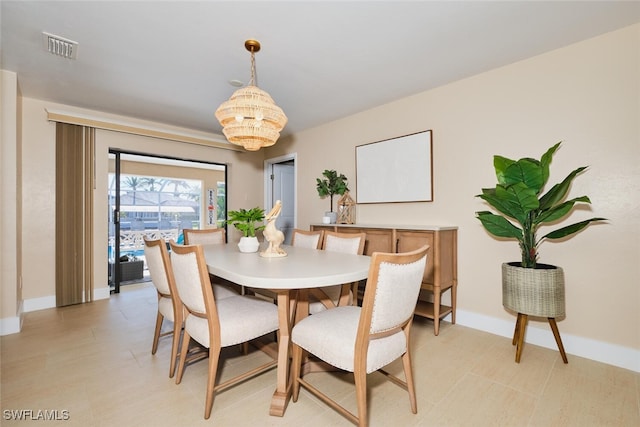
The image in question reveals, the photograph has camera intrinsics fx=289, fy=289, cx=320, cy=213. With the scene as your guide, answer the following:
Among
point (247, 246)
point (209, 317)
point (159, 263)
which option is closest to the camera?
point (209, 317)

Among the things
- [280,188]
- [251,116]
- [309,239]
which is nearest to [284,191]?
[280,188]

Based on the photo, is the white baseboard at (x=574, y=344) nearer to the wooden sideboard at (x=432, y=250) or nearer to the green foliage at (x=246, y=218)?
the wooden sideboard at (x=432, y=250)

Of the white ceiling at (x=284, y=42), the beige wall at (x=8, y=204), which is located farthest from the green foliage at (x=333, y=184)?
the beige wall at (x=8, y=204)

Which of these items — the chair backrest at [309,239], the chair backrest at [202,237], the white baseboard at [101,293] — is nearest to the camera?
the chair backrest at [309,239]

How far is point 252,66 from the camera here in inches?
98.5

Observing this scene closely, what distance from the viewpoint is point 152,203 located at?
21.1ft

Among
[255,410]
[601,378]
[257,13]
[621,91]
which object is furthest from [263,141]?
[601,378]

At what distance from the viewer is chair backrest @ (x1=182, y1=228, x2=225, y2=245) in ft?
10.2

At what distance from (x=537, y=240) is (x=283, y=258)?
2.10 m

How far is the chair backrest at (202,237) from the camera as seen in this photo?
3096mm

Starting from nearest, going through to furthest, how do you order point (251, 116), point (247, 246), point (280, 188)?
1. point (251, 116)
2. point (247, 246)
3. point (280, 188)

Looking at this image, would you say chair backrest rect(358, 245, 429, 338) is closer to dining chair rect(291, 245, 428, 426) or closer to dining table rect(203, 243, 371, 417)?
dining chair rect(291, 245, 428, 426)

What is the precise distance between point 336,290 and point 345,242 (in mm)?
427

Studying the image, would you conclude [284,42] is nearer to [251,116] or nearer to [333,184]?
[251,116]
